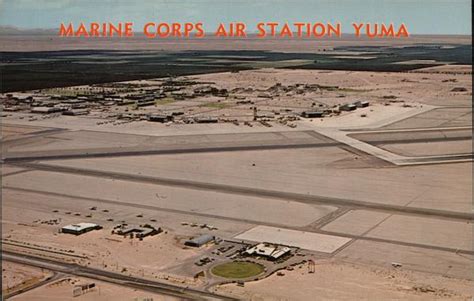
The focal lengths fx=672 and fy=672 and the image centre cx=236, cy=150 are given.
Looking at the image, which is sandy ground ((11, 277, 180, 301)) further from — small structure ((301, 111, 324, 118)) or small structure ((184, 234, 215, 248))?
small structure ((301, 111, 324, 118))

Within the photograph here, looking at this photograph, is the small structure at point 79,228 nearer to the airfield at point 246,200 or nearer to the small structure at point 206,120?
the airfield at point 246,200

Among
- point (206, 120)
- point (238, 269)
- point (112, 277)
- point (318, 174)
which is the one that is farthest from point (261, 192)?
point (206, 120)

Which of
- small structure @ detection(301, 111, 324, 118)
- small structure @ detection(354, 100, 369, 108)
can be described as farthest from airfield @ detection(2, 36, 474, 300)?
small structure @ detection(354, 100, 369, 108)

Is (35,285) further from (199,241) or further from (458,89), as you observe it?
(458,89)

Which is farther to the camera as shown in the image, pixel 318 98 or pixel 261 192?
pixel 318 98

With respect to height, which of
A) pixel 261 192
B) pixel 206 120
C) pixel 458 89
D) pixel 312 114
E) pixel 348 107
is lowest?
pixel 261 192

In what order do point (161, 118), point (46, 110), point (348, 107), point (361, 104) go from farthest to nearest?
point (361, 104)
point (46, 110)
point (348, 107)
point (161, 118)

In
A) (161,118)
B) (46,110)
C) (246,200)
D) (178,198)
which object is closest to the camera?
(246,200)
